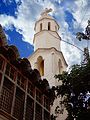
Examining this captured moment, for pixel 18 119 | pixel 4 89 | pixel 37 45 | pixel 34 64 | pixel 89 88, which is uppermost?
pixel 37 45

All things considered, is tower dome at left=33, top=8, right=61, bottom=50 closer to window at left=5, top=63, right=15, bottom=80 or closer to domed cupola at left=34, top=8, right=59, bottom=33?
domed cupola at left=34, top=8, right=59, bottom=33

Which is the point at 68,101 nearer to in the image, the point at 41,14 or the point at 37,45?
the point at 37,45

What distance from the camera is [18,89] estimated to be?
554 inches

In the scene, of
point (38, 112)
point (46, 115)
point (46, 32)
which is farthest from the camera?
point (46, 32)

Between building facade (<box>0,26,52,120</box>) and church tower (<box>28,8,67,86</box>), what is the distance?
6.52 m

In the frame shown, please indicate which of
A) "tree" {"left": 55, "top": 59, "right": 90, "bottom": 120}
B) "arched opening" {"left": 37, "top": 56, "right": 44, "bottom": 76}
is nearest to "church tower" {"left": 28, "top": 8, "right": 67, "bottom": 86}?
"arched opening" {"left": 37, "top": 56, "right": 44, "bottom": 76}

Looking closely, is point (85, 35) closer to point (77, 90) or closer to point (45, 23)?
point (77, 90)

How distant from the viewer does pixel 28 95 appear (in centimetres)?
1476

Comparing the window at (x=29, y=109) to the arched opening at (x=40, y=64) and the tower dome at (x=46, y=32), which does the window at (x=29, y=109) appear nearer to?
the arched opening at (x=40, y=64)

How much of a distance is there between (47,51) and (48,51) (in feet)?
0.35

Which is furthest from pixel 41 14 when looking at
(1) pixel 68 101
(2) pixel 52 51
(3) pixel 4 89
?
(3) pixel 4 89

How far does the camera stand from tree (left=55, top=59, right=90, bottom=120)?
1501cm

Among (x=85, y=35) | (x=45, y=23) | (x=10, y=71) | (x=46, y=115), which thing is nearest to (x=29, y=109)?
(x=46, y=115)

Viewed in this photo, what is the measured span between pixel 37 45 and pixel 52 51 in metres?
2.37
